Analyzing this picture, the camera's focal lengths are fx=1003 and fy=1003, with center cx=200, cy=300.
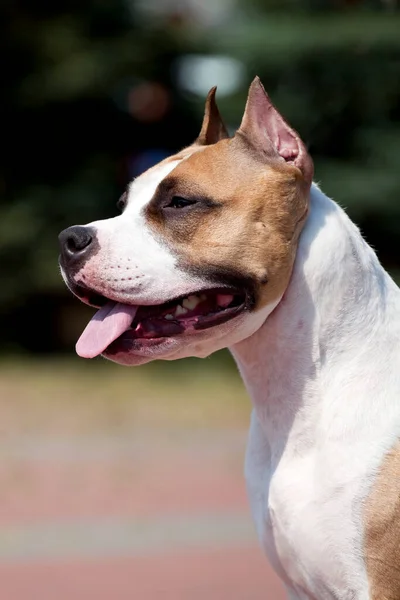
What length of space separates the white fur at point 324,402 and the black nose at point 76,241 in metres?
0.67

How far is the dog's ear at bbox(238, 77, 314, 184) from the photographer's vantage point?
367 cm

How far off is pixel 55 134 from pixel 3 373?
4.18 metres

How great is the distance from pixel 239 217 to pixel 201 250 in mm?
178

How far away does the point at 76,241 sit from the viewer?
3.61 m

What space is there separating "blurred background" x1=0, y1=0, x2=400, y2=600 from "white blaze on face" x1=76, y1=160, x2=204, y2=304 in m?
3.41

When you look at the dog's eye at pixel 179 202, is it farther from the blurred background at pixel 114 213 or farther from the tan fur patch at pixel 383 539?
the blurred background at pixel 114 213

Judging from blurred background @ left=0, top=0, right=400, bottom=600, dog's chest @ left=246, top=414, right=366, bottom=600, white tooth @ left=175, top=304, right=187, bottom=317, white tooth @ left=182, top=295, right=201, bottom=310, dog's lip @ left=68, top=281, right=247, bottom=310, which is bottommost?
blurred background @ left=0, top=0, right=400, bottom=600

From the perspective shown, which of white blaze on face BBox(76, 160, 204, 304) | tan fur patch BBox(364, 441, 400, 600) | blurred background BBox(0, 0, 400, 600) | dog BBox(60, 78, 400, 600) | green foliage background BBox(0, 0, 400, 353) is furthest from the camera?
green foliage background BBox(0, 0, 400, 353)

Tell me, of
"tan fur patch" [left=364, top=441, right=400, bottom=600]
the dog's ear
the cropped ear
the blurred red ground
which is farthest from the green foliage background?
"tan fur patch" [left=364, top=441, right=400, bottom=600]

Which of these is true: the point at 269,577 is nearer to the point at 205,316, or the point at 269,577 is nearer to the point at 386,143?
the point at 205,316

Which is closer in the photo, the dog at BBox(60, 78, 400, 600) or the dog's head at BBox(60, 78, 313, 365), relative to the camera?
the dog at BBox(60, 78, 400, 600)

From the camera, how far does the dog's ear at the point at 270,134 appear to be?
12.0ft

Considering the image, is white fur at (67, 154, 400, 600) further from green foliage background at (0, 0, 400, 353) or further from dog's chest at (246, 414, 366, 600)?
green foliage background at (0, 0, 400, 353)

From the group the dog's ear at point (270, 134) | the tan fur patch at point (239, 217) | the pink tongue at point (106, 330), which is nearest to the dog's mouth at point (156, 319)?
the pink tongue at point (106, 330)
